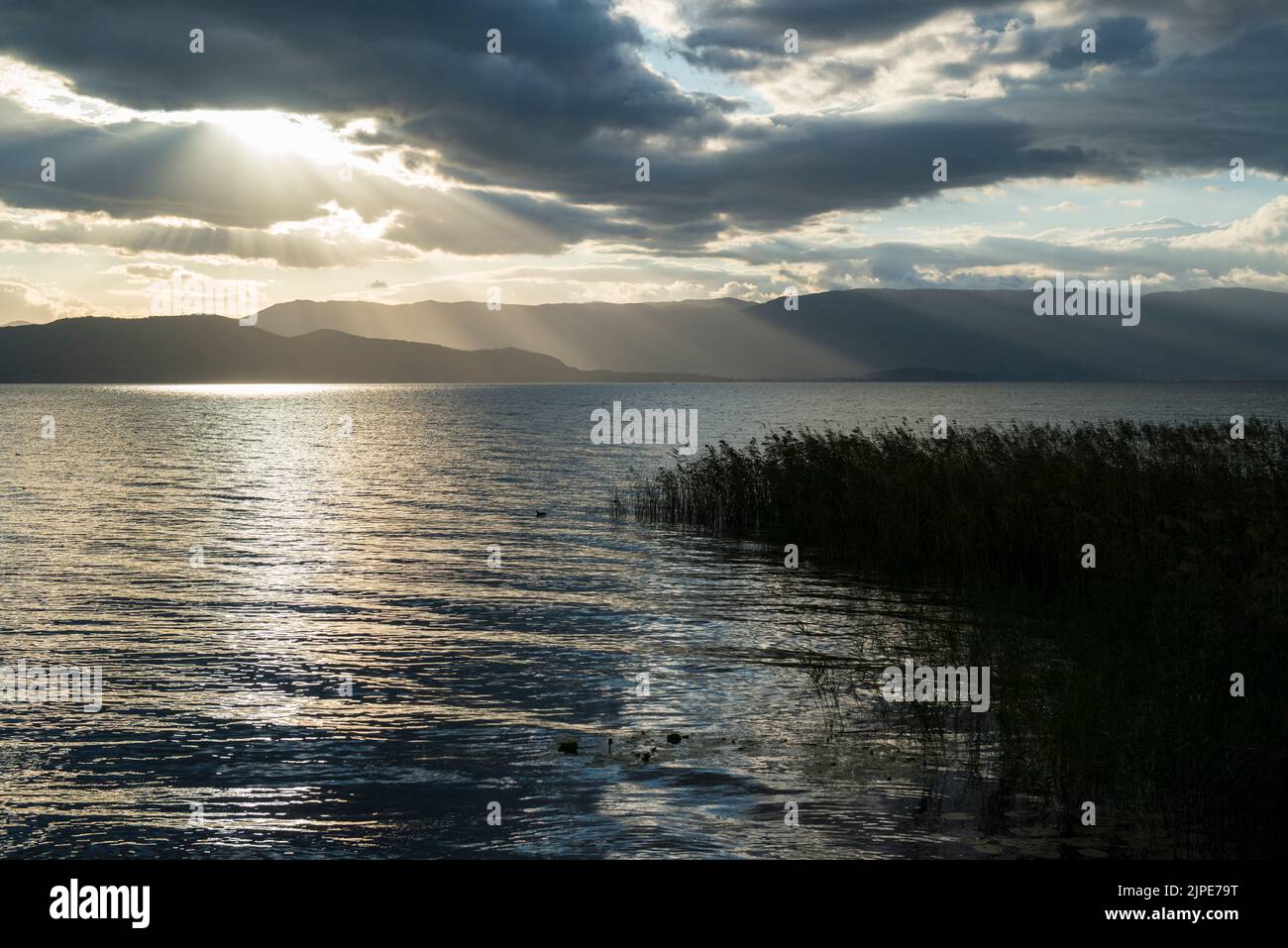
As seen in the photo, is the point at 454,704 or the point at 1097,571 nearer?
the point at 454,704

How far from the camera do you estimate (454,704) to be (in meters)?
15.5

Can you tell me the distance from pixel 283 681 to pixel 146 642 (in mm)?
4345

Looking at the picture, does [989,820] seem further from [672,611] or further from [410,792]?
[672,611]

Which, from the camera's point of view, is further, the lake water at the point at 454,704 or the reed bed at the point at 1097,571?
the reed bed at the point at 1097,571

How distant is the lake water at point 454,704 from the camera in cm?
1057

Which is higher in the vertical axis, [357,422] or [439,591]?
[357,422]

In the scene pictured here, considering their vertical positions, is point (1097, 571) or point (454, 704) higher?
point (1097, 571)

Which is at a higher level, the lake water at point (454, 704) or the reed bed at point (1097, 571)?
the reed bed at point (1097, 571)

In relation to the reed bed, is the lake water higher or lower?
lower

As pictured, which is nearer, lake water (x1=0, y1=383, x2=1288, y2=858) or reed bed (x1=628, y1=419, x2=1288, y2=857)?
lake water (x1=0, y1=383, x2=1288, y2=858)

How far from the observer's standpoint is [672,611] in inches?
920

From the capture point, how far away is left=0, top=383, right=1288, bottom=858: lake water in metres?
10.6
